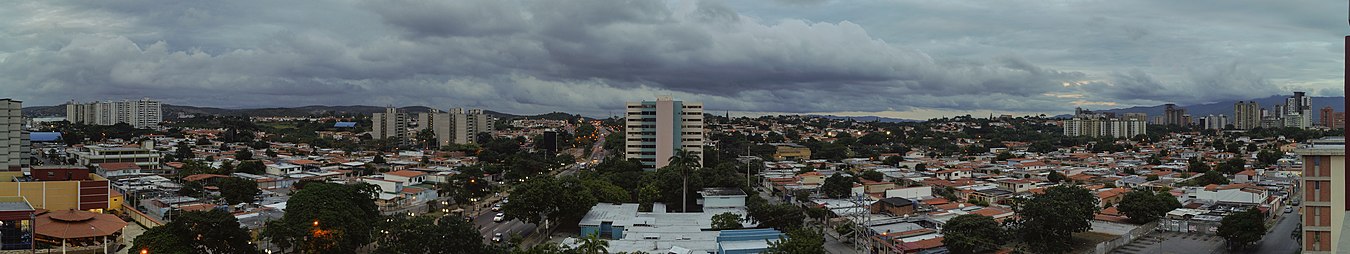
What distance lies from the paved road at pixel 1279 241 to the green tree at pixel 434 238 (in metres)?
18.6

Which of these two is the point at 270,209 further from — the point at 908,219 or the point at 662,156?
the point at 662,156

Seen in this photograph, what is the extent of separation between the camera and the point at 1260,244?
72.3 ft

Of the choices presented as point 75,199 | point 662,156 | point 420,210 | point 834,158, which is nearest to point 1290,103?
point 834,158

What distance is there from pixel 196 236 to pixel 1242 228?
921 inches

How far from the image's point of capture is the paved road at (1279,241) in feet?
69.2

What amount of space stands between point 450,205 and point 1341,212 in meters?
26.2

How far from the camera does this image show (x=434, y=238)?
1622 cm

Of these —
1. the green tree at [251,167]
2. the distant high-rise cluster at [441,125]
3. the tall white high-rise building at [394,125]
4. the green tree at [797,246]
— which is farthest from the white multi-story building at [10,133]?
the tall white high-rise building at [394,125]

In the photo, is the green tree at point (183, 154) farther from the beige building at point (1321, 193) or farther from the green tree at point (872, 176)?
the beige building at point (1321, 193)

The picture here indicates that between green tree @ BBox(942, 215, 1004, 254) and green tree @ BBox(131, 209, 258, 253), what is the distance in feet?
49.5

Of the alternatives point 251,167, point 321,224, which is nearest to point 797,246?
point 321,224

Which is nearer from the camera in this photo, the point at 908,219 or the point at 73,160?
the point at 908,219

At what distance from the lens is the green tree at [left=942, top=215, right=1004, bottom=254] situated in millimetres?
19234

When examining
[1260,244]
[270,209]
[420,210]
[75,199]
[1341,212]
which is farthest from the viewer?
[420,210]
